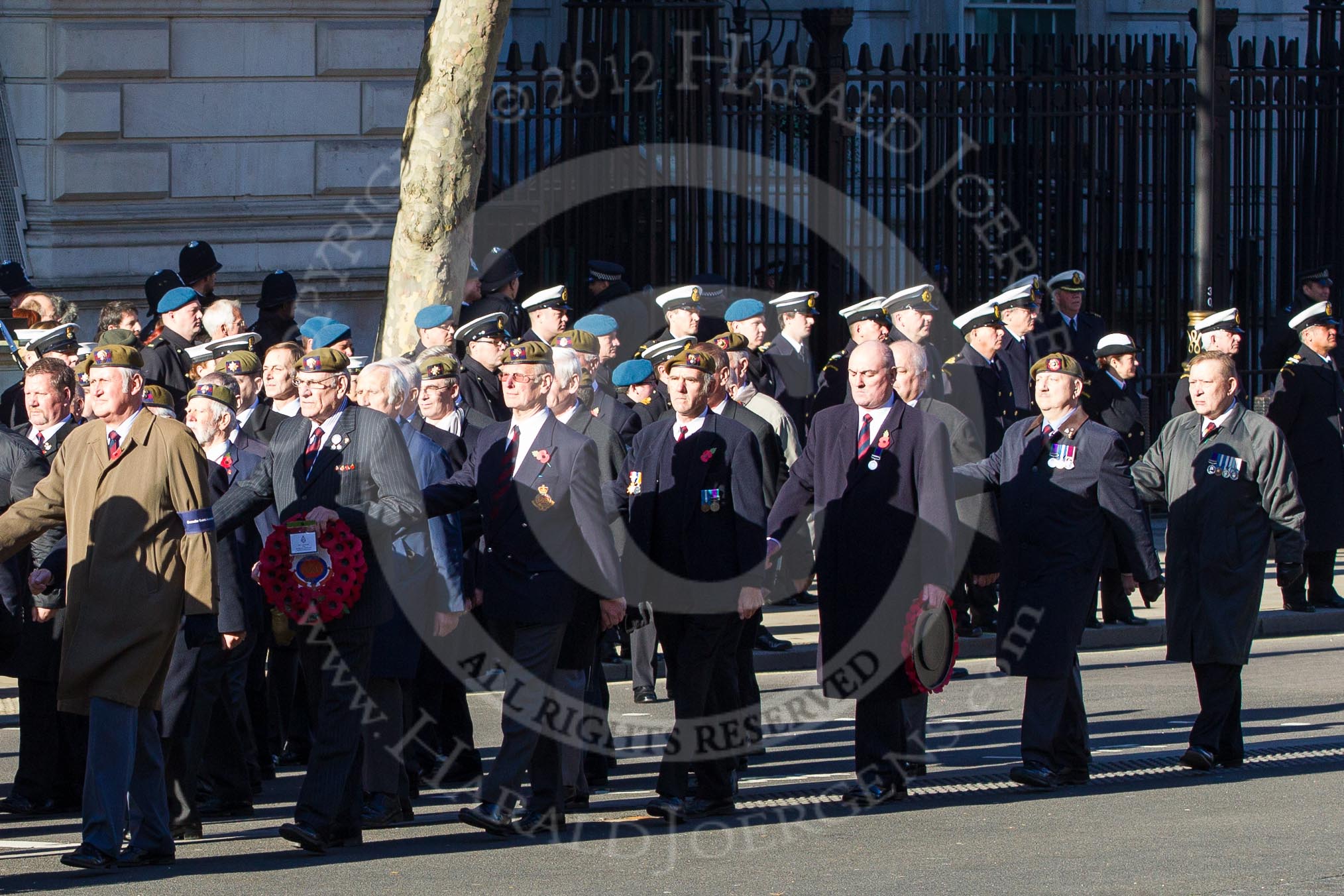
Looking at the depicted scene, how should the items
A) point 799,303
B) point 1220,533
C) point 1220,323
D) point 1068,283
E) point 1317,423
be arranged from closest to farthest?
point 1220,533 < point 1220,323 < point 799,303 < point 1317,423 < point 1068,283

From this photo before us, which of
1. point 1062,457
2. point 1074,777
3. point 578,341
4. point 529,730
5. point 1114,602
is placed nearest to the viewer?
point 529,730

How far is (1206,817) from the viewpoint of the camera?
27.0 ft

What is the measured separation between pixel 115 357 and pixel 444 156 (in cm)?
621

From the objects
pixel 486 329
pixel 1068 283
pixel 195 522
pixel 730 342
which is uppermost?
pixel 1068 283

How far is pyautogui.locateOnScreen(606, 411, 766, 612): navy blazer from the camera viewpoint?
8.64 metres

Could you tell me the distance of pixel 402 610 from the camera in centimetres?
826

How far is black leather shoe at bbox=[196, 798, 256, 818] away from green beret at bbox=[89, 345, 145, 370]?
1875 millimetres

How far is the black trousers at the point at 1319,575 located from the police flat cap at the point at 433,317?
A: 19.8 ft

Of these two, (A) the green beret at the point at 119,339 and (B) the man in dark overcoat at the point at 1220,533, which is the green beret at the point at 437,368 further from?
(B) the man in dark overcoat at the point at 1220,533

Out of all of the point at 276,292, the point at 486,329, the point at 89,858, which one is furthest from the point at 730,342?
the point at 89,858

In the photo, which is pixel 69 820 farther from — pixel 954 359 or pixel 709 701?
pixel 954 359

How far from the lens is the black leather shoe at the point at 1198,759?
9.22 m

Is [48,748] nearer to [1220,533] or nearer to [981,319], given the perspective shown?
[1220,533]

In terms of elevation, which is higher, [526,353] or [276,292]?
Answer: [276,292]
